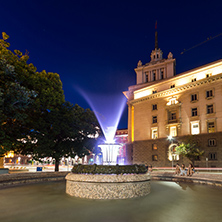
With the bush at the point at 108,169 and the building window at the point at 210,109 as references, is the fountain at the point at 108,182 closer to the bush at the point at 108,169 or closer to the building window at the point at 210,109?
the bush at the point at 108,169

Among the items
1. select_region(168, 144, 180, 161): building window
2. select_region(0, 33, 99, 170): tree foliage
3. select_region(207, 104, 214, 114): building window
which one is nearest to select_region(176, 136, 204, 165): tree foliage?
Result: select_region(168, 144, 180, 161): building window

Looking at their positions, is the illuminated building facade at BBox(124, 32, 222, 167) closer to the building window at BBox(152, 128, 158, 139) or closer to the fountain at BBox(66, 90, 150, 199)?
the building window at BBox(152, 128, 158, 139)

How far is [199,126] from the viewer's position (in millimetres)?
37438

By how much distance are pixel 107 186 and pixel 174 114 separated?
36.8 metres

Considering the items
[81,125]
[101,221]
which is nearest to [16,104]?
[81,125]

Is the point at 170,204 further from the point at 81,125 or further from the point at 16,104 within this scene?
the point at 81,125

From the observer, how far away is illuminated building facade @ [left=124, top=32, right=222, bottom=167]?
35469 mm

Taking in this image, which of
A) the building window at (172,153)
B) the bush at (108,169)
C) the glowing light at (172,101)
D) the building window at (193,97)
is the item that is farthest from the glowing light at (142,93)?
the bush at (108,169)

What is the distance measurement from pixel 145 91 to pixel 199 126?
1639cm

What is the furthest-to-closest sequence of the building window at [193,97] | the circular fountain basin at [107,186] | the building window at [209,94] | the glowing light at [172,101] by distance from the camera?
the glowing light at [172,101] < the building window at [193,97] < the building window at [209,94] < the circular fountain basin at [107,186]

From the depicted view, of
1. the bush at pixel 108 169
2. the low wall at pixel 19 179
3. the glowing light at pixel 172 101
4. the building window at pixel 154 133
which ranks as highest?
the glowing light at pixel 172 101

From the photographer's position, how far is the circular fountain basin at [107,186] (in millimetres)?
8172

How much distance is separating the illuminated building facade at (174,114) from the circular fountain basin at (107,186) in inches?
1206

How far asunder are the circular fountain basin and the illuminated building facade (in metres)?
30.6
